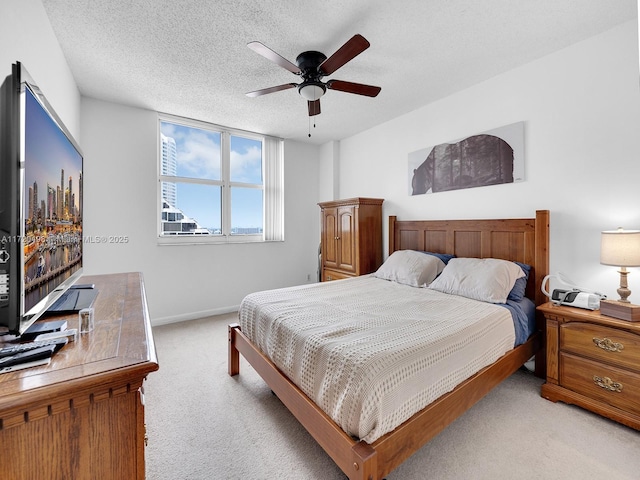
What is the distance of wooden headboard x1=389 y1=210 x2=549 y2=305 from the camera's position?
2453 millimetres

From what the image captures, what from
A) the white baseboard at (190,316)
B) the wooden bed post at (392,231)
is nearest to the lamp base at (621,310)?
Result: the wooden bed post at (392,231)

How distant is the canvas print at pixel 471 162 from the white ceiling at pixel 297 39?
58cm

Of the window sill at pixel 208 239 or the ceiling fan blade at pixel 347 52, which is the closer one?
the ceiling fan blade at pixel 347 52

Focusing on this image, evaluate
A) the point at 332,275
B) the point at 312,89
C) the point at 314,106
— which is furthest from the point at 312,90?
the point at 332,275

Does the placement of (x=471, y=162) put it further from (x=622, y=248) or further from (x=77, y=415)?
(x=77, y=415)

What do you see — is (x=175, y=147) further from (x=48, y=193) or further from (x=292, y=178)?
(x=48, y=193)

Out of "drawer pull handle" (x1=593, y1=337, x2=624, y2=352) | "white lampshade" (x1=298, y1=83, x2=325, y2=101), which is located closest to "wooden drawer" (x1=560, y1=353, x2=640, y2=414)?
"drawer pull handle" (x1=593, y1=337, x2=624, y2=352)

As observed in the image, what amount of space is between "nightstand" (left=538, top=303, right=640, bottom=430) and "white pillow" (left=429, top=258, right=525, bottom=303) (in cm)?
32

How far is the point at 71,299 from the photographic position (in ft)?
4.75

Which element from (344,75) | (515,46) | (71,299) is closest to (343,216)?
(344,75)

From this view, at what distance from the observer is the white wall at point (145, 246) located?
330cm

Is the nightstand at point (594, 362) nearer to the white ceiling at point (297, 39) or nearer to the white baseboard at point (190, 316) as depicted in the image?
the white ceiling at point (297, 39)

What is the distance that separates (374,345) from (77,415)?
116 cm

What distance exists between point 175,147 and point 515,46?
3.93m
